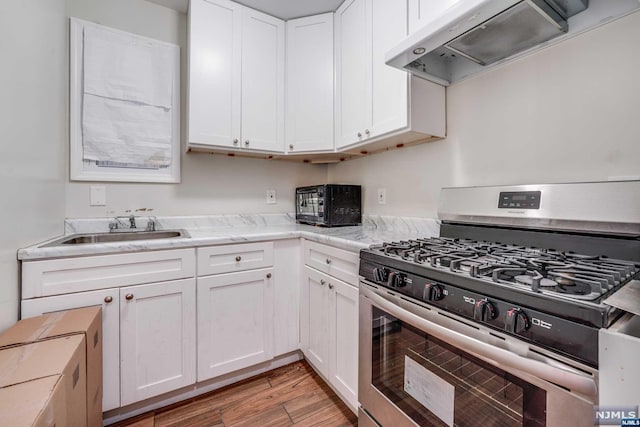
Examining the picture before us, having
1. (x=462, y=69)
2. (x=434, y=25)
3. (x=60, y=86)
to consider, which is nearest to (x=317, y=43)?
(x=462, y=69)

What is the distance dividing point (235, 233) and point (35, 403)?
1148mm

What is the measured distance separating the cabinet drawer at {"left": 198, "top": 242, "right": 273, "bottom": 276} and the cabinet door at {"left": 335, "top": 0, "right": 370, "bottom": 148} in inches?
35.2

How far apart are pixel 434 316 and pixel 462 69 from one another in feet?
4.19

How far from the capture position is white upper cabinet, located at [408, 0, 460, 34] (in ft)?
4.05

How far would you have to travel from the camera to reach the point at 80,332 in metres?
1.09

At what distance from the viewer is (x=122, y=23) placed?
1.88m

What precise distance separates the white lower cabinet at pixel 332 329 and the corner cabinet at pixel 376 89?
875 mm

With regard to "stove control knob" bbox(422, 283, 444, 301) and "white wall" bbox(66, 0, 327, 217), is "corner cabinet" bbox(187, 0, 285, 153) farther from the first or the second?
"stove control knob" bbox(422, 283, 444, 301)

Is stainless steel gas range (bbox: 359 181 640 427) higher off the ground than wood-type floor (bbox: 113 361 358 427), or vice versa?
stainless steel gas range (bbox: 359 181 640 427)

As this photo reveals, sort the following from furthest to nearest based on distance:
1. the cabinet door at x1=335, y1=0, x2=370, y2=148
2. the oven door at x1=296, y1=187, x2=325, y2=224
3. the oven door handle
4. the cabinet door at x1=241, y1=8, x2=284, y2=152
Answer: the oven door at x1=296, y1=187, x2=325, y2=224
the cabinet door at x1=241, y1=8, x2=284, y2=152
the cabinet door at x1=335, y1=0, x2=370, y2=148
the oven door handle

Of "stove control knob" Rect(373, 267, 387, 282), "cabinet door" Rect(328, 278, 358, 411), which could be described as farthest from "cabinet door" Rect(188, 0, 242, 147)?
"stove control knob" Rect(373, 267, 387, 282)

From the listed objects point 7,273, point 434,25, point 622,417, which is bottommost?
point 622,417

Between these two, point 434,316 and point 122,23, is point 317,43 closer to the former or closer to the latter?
point 122,23

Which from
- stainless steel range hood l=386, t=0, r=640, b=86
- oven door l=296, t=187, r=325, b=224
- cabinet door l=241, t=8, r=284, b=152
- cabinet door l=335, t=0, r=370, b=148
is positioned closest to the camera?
stainless steel range hood l=386, t=0, r=640, b=86
